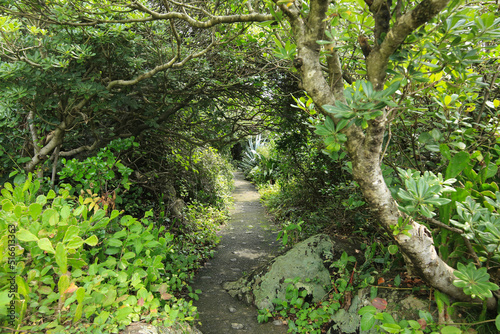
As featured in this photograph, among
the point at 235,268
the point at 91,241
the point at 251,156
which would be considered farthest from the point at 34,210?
the point at 251,156

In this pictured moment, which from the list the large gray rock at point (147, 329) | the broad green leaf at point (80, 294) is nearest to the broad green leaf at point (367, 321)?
the large gray rock at point (147, 329)

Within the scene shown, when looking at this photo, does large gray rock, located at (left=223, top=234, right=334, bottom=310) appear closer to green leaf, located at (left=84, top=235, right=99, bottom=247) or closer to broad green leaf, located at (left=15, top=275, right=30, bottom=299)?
green leaf, located at (left=84, top=235, right=99, bottom=247)

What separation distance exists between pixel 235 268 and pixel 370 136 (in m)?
3.38

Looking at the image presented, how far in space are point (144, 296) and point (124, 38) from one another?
2.63 m

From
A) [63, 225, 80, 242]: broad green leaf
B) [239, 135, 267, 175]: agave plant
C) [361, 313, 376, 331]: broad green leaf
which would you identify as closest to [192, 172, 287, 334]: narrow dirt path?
[361, 313, 376, 331]: broad green leaf

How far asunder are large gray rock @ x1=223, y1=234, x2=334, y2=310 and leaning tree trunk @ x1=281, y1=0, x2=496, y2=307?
145 cm

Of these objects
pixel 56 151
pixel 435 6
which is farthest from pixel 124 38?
pixel 435 6

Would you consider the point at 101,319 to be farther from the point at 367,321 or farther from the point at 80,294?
the point at 367,321

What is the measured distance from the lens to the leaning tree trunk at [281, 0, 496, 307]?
1661mm

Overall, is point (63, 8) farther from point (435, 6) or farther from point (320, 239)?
point (320, 239)

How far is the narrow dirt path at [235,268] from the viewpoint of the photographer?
117 inches

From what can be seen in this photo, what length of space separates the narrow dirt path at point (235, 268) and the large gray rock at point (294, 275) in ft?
0.54

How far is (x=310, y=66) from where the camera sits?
1.80 meters

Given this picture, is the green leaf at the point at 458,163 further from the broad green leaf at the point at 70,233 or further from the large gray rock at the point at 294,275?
the broad green leaf at the point at 70,233
